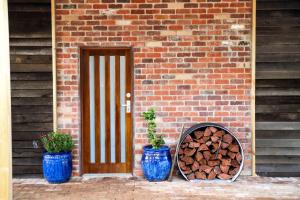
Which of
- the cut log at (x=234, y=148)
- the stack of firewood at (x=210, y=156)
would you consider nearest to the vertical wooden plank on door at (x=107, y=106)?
the stack of firewood at (x=210, y=156)

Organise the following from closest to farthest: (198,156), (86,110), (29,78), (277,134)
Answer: (198,156) → (29,78) → (277,134) → (86,110)

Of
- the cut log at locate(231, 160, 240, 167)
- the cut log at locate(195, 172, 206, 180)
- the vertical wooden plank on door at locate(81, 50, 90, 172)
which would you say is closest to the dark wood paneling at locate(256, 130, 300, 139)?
the cut log at locate(231, 160, 240, 167)

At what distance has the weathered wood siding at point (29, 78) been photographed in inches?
223

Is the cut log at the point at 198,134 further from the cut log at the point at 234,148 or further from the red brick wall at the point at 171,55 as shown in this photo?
the cut log at the point at 234,148

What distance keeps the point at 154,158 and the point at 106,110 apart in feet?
3.67

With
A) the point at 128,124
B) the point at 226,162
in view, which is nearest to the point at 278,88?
the point at 226,162

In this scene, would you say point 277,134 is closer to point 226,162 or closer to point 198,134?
point 226,162

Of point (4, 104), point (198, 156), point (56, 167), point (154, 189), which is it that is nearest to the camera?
point (4, 104)

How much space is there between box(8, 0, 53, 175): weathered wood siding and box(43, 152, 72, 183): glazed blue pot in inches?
16.4

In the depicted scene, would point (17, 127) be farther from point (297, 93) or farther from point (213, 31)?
point (297, 93)

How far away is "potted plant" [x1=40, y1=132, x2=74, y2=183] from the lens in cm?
538

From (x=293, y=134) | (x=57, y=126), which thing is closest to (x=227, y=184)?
(x=293, y=134)

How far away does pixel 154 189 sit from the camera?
5160 millimetres

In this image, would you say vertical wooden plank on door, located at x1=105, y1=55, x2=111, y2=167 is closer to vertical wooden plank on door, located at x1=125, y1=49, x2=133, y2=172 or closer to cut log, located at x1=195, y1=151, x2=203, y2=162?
vertical wooden plank on door, located at x1=125, y1=49, x2=133, y2=172
